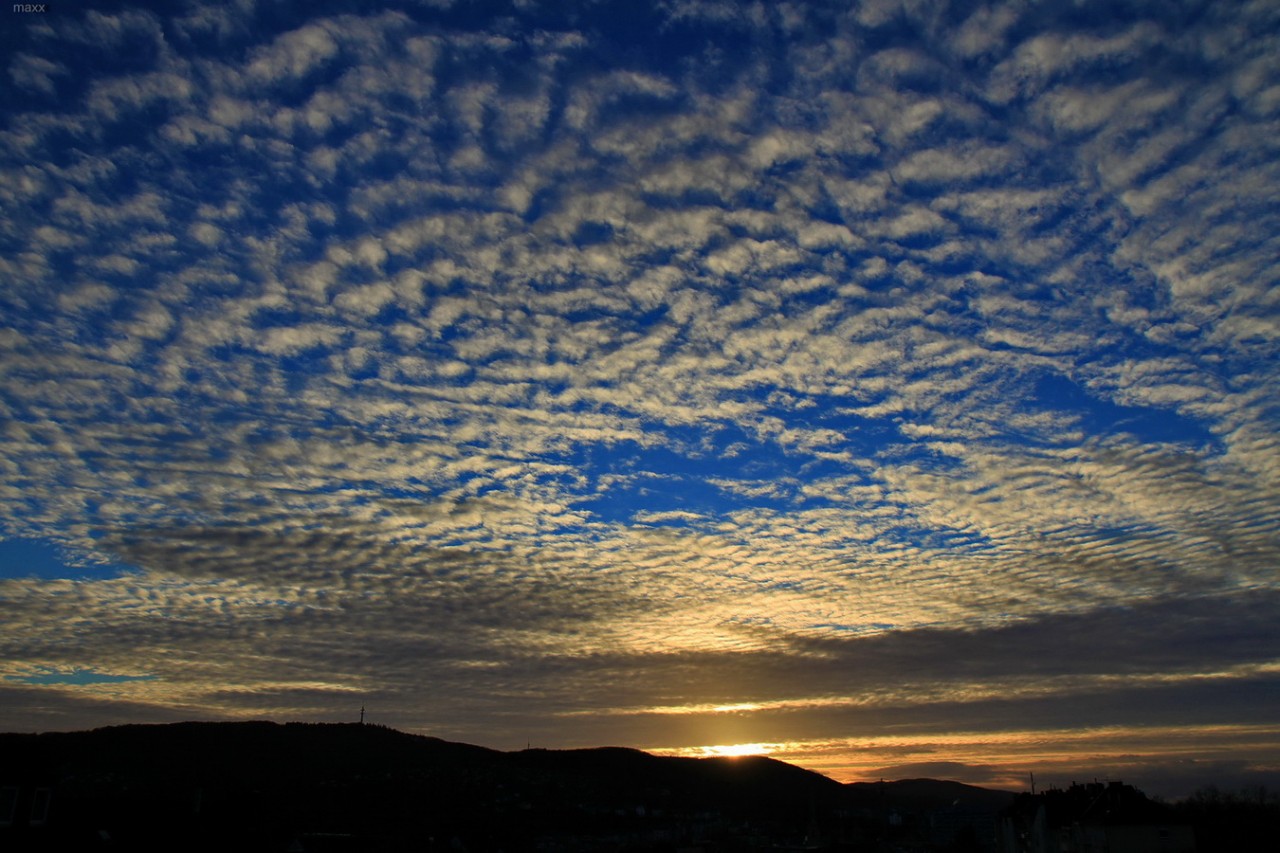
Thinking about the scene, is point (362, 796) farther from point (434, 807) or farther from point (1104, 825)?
point (1104, 825)

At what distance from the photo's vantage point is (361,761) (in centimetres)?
14438

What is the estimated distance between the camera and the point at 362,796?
124562mm

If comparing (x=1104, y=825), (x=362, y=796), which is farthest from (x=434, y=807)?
(x=1104, y=825)

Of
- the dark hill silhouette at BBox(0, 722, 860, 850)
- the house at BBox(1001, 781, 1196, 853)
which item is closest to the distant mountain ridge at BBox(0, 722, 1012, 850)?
the dark hill silhouette at BBox(0, 722, 860, 850)

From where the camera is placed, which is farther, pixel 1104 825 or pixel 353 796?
pixel 353 796

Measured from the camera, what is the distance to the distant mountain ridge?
47.6m

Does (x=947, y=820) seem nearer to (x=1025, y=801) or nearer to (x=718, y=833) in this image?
(x=718, y=833)

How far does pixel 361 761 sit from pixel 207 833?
102 metres

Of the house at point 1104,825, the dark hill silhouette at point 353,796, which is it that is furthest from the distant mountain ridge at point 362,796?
the house at point 1104,825

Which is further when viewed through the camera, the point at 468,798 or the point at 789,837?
the point at 789,837

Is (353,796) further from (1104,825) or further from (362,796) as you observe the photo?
(1104,825)

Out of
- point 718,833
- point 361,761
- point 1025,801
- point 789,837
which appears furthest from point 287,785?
point 1025,801

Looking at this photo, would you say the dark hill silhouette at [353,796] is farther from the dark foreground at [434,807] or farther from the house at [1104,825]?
the house at [1104,825]

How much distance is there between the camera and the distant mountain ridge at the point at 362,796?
47.6 meters
